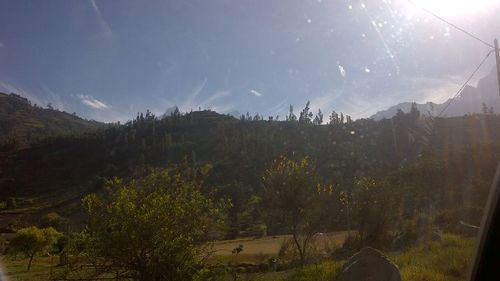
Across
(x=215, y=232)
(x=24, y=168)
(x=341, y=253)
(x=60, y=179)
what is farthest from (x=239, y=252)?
(x=24, y=168)

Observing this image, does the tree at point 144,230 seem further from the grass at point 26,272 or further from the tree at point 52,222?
the tree at point 52,222

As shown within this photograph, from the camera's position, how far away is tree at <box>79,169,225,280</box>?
11.4m

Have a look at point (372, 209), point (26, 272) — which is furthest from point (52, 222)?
point (372, 209)

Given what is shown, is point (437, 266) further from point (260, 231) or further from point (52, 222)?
point (52, 222)

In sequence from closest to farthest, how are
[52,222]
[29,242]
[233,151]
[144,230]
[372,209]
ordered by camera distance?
[144,230], [372,209], [29,242], [52,222], [233,151]

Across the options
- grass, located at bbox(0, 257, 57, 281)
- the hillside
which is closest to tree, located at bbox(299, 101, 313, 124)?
the hillside

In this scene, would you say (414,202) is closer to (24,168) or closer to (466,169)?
(466,169)

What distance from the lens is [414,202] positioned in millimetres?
53969

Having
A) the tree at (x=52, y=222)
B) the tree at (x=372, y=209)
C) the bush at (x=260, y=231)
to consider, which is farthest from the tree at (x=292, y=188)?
the tree at (x=52, y=222)

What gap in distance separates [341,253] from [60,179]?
145 meters

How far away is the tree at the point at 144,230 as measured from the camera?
449 inches

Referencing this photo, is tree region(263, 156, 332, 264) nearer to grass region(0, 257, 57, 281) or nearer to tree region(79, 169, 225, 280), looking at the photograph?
tree region(79, 169, 225, 280)

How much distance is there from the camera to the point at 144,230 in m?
11.5

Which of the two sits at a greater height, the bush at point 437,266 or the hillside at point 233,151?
the hillside at point 233,151
